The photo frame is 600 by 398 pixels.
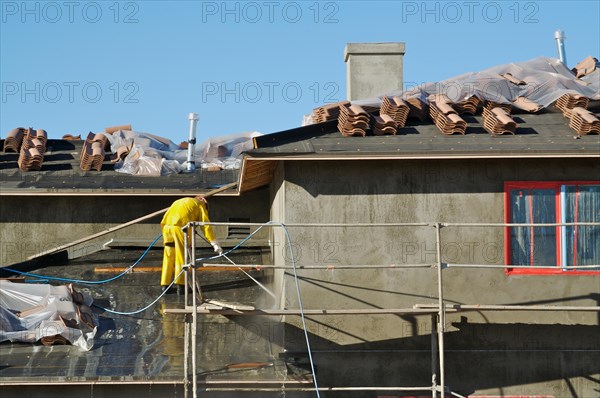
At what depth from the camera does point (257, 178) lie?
1617cm

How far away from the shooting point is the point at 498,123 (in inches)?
529

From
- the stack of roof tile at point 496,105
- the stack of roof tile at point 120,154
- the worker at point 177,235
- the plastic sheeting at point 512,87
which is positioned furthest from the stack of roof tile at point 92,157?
the stack of roof tile at point 496,105

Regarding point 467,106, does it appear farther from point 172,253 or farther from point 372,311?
point 172,253

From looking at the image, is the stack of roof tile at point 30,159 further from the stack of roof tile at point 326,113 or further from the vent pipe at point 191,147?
the stack of roof tile at point 326,113

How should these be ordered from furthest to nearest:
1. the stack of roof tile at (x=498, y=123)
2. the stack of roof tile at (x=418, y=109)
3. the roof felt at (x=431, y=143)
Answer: the stack of roof tile at (x=418, y=109)
the stack of roof tile at (x=498, y=123)
the roof felt at (x=431, y=143)

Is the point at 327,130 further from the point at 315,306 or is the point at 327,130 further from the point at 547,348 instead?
the point at 547,348

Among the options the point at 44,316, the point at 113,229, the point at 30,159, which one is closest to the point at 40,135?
the point at 30,159

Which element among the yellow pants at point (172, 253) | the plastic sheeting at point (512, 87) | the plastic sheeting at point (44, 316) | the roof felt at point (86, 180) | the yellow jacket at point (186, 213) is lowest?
the plastic sheeting at point (44, 316)

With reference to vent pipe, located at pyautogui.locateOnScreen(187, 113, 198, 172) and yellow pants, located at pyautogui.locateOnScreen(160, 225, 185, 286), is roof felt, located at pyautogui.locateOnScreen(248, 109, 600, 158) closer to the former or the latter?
yellow pants, located at pyautogui.locateOnScreen(160, 225, 185, 286)

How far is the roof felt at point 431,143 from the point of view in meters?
12.7

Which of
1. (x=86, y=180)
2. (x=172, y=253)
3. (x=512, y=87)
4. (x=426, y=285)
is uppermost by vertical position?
(x=512, y=87)

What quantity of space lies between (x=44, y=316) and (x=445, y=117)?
20.4 ft

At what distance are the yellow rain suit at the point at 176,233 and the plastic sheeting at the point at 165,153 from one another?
4111mm

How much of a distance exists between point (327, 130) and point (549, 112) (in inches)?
141
